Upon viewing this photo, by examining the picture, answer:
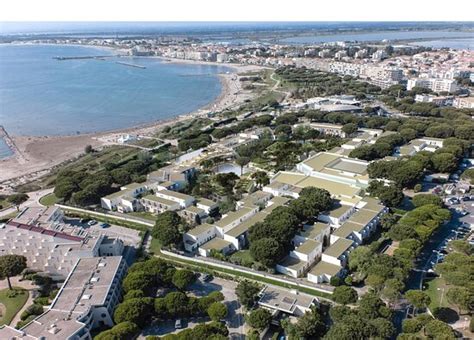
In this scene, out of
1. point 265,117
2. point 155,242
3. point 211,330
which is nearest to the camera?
point 211,330

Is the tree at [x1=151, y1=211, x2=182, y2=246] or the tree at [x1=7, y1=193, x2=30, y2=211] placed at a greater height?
the tree at [x1=151, y1=211, x2=182, y2=246]

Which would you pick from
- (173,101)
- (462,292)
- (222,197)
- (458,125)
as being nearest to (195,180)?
(222,197)

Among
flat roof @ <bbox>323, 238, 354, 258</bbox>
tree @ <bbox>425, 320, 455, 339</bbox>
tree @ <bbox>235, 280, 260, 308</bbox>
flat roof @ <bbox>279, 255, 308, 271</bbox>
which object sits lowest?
flat roof @ <bbox>279, 255, 308, 271</bbox>

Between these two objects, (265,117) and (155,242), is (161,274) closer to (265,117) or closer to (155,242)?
(155,242)

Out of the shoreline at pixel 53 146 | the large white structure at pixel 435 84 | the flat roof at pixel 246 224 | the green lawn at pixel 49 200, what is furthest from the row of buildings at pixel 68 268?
the large white structure at pixel 435 84

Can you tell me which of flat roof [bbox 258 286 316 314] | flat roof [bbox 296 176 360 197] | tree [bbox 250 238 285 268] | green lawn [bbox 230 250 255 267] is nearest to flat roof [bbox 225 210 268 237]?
green lawn [bbox 230 250 255 267]

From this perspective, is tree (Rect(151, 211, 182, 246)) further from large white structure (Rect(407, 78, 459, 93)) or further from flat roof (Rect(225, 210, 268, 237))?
large white structure (Rect(407, 78, 459, 93))
